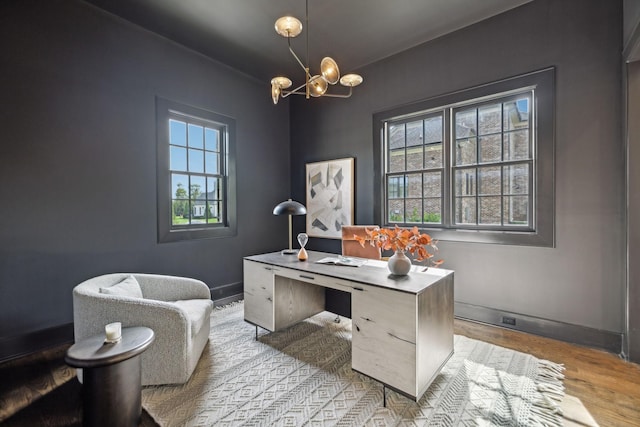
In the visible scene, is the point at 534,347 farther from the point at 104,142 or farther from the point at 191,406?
the point at 104,142

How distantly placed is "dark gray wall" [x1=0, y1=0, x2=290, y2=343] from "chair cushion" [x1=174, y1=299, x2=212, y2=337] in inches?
42.6

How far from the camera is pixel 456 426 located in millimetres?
1613

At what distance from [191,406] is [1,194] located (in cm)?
231

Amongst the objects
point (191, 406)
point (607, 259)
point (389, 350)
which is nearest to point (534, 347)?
point (607, 259)

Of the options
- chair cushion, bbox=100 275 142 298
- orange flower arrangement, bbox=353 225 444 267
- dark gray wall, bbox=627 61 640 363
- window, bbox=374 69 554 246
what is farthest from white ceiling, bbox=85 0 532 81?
chair cushion, bbox=100 275 142 298

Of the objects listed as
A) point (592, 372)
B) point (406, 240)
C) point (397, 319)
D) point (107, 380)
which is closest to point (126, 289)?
point (107, 380)

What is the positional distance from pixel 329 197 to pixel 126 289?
9.23 ft

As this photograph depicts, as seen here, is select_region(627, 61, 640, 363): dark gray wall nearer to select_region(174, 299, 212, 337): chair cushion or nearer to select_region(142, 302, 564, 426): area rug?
select_region(142, 302, 564, 426): area rug

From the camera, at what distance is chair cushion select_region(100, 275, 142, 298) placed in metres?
2.04

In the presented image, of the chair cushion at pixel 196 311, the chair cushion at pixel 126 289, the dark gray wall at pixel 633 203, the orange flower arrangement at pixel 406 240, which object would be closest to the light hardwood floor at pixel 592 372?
the dark gray wall at pixel 633 203

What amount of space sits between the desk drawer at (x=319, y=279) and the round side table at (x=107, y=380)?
1.12 m

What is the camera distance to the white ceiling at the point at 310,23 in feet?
9.12

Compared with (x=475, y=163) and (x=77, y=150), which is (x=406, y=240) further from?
(x=77, y=150)

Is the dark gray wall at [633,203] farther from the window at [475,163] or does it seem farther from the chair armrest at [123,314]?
the chair armrest at [123,314]
